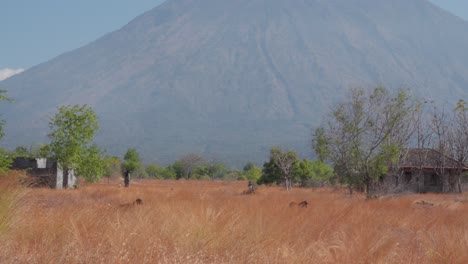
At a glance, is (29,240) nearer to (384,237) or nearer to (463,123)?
(384,237)

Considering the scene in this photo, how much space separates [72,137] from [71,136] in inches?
7.4

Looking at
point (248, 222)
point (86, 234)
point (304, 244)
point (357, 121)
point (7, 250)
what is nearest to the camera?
point (7, 250)

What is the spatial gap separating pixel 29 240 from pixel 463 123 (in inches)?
1487

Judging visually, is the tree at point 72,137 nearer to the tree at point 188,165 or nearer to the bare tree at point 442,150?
the bare tree at point 442,150

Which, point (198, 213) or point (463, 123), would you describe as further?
point (463, 123)

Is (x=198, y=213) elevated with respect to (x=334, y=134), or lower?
lower

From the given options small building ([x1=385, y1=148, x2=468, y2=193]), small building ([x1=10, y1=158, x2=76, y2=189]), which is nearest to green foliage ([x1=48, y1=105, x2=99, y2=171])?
small building ([x1=10, y1=158, x2=76, y2=189])

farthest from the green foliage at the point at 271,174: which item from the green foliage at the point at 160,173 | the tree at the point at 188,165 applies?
the green foliage at the point at 160,173

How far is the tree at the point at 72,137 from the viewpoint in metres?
30.5

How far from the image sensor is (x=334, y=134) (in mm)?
27875

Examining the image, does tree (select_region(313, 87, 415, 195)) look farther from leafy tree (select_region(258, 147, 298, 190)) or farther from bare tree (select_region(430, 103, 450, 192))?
leafy tree (select_region(258, 147, 298, 190))

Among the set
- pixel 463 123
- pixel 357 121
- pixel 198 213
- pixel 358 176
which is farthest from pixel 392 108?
pixel 198 213

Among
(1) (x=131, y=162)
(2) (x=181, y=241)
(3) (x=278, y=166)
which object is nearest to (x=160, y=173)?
(1) (x=131, y=162)

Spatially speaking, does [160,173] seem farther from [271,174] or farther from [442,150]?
[442,150]
